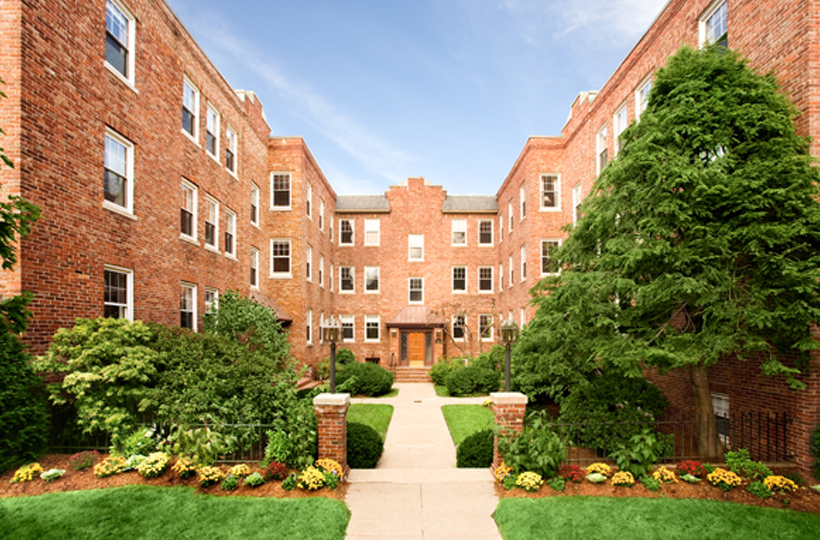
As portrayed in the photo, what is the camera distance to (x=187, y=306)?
45.9 feet

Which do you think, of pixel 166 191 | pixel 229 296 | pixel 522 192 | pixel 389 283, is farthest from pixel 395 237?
pixel 166 191

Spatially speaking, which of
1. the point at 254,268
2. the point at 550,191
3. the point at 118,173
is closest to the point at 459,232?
the point at 550,191

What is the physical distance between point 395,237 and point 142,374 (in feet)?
69.0

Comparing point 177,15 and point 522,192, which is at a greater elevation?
point 177,15

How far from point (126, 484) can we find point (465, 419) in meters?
9.40

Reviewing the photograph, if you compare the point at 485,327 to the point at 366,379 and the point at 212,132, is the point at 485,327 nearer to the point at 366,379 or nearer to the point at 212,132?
the point at 366,379

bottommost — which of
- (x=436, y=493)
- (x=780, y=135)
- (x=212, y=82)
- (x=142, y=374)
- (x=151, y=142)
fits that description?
(x=436, y=493)

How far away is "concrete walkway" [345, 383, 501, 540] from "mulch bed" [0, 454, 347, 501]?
58 cm

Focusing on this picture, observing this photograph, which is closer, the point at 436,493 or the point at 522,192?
the point at 436,493

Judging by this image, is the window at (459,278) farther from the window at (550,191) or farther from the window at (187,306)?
the window at (187,306)

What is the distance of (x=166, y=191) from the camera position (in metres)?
12.7

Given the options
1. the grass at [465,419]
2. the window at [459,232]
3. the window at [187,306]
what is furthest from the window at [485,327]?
the window at [187,306]

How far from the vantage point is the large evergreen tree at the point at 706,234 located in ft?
23.3

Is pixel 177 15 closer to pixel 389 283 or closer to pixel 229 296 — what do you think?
pixel 229 296
